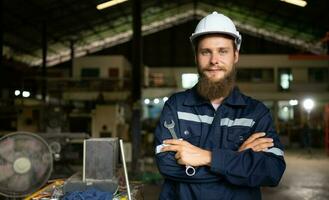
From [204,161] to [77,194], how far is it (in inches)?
38.5

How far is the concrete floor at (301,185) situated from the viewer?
26.8 ft

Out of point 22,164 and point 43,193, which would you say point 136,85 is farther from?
point 43,193

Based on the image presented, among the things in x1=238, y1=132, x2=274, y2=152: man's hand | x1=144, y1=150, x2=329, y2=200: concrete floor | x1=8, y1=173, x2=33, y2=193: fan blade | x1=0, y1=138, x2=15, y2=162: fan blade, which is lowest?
x1=144, y1=150, x2=329, y2=200: concrete floor

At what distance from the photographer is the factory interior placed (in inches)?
162

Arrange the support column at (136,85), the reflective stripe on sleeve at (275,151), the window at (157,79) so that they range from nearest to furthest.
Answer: the reflective stripe on sleeve at (275,151) < the support column at (136,85) < the window at (157,79)

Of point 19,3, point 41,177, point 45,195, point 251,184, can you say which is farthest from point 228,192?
point 19,3

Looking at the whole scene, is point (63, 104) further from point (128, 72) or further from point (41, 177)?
point (41, 177)

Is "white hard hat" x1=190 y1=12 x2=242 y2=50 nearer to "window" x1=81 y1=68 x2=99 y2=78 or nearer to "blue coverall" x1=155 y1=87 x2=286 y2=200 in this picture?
"blue coverall" x1=155 y1=87 x2=286 y2=200

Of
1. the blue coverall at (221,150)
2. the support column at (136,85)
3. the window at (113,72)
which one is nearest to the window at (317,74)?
the window at (113,72)

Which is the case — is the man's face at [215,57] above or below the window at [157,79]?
below

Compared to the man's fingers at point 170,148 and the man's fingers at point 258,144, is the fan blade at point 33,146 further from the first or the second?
the man's fingers at point 258,144

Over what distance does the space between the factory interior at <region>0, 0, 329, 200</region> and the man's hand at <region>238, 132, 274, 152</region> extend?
1191 millimetres

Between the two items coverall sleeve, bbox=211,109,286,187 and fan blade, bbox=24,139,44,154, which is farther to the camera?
fan blade, bbox=24,139,44,154

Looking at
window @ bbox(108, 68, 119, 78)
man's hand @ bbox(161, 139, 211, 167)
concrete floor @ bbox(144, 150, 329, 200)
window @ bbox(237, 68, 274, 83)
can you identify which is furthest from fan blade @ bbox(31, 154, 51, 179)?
window @ bbox(237, 68, 274, 83)
